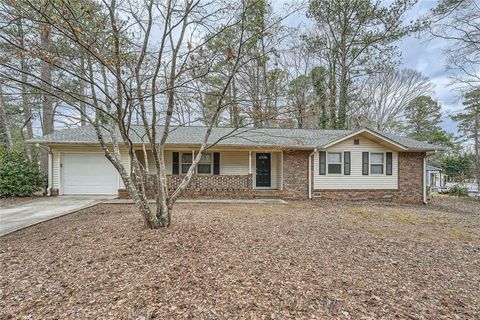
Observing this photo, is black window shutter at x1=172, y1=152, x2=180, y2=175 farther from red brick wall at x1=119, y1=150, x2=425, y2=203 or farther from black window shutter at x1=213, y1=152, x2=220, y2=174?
black window shutter at x1=213, y1=152, x2=220, y2=174

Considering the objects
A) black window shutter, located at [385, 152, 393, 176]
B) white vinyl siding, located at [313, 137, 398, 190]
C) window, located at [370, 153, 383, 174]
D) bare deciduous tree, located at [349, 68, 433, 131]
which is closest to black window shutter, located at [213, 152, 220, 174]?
white vinyl siding, located at [313, 137, 398, 190]

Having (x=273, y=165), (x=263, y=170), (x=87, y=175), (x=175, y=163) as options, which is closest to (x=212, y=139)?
(x=175, y=163)

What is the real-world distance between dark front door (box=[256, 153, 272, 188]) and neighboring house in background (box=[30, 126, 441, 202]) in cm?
5

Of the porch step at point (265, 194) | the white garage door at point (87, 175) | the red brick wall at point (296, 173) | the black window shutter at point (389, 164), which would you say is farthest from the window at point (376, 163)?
the white garage door at point (87, 175)

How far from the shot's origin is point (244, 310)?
2609 millimetres

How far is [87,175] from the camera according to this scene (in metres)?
11.9

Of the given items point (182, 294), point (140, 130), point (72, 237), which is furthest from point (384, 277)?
point (140, 130)

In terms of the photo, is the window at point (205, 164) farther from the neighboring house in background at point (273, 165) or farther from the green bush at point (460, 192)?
the green bush at point (460, 192)

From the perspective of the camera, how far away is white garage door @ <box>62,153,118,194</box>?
11773mm

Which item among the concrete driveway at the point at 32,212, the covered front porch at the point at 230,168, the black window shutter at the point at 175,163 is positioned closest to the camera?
the concrete driveway at the point at 32,212

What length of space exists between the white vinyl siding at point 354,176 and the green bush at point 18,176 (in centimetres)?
1296

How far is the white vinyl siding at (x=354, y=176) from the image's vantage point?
41.3ft

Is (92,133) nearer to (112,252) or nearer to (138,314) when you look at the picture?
(112,252)

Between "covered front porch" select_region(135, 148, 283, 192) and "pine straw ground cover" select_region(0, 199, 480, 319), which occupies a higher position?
"covered front porch" select_region(135, 148, 283, 192)
